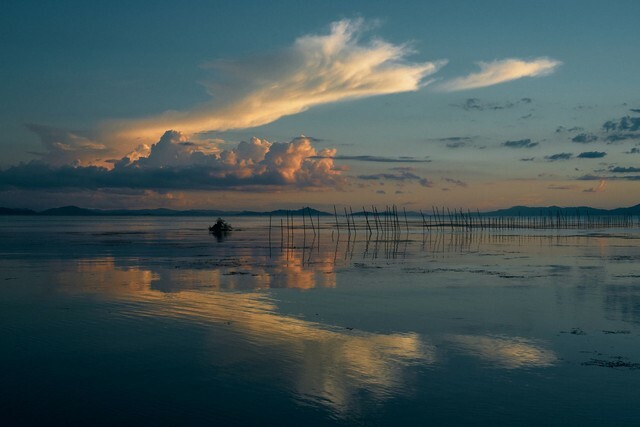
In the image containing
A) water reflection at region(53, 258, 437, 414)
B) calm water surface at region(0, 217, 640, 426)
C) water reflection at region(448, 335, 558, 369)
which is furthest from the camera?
water reflection at region(448, 335, 558, 369)

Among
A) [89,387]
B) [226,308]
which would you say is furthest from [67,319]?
[89,387]

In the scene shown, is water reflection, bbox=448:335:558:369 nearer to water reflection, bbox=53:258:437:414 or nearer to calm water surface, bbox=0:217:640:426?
calm water surface, bbox=0:217:640:426

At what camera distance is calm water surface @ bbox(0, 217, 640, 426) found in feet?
Result: 32.9

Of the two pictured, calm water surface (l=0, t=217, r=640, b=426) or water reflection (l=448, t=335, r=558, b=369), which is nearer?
calm water surface (l=0, t=217, r=640, b=426)

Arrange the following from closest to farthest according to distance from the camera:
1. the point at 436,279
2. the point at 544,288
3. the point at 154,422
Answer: the point at 154,422
the point at 544,288
the point at 436,279

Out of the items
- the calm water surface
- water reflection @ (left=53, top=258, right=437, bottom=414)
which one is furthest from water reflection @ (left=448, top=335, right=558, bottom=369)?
water reflection @ (left=53, top=258, right=437, bottom=414)

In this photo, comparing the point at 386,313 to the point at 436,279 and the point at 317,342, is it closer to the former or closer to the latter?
the point at 317,342

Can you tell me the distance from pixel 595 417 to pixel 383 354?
4.96 m

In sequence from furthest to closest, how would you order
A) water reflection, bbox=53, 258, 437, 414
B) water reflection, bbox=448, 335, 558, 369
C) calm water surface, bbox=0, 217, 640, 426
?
water reflection, bbox=448, 335, 558, 369 → water reflection, bbox=53, 258, 437, 414 → calm water surface, bbox=0, 217, 640, 426

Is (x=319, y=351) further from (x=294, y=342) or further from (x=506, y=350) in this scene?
(x=506, y=350)

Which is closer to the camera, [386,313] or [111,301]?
[386,313]

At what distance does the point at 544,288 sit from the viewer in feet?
79.7

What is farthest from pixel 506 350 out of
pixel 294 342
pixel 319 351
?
pixel 294 342

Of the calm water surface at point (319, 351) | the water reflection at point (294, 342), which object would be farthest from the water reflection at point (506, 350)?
the water reflection at point (294, 342)
